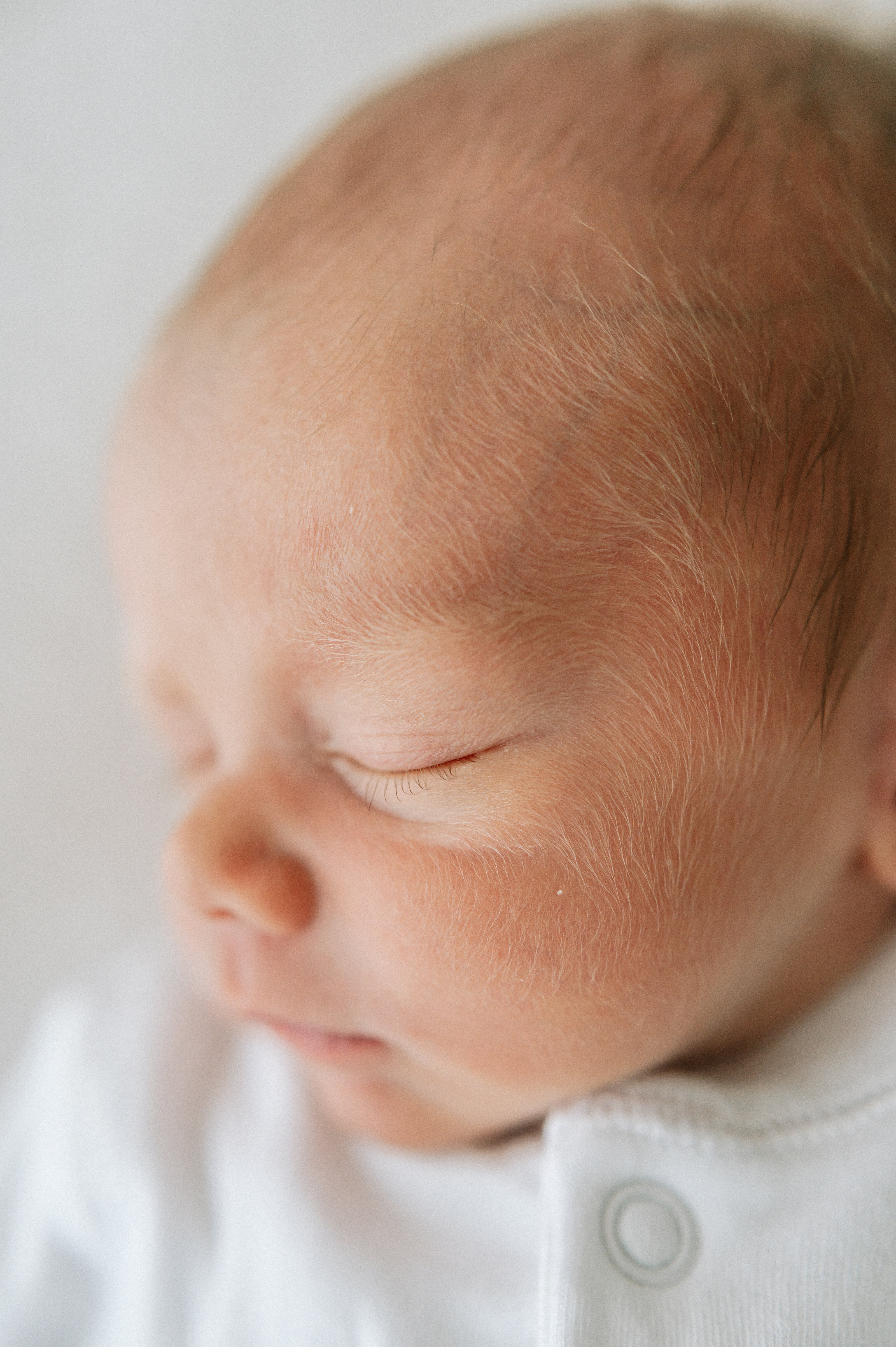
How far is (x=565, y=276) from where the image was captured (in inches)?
28.3

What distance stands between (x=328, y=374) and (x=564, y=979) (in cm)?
44

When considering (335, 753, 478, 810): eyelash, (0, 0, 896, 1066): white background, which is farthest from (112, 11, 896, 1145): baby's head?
(0, 0, 896, 1066): white background

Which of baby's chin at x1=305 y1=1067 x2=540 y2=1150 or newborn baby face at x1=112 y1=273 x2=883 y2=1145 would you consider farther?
baby's chin at x1=305 y1=1067 x2=540 y2=1150

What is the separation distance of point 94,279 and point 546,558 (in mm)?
981

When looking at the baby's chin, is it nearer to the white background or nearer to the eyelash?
the eyelash

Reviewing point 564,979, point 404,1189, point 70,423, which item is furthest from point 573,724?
point 70,423

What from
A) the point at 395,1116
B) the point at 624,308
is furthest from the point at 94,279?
the point at 395,1116

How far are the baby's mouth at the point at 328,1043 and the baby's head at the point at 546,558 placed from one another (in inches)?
0.8

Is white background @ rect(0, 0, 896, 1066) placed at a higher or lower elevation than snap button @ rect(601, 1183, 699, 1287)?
higher

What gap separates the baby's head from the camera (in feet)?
2.31

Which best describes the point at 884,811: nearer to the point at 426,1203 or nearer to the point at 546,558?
the point at 546,558

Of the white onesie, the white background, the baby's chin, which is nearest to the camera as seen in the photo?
the white onesie

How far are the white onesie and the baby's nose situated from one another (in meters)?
0.28

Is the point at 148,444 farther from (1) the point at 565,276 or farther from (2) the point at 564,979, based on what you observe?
(2) the point at 564,979
